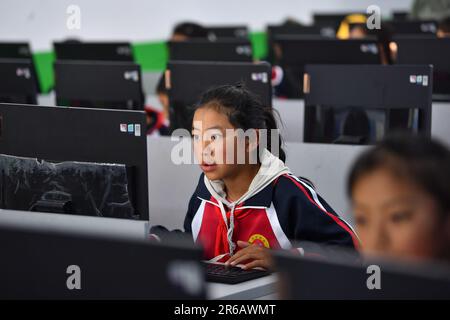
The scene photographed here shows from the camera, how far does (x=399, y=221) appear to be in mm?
974

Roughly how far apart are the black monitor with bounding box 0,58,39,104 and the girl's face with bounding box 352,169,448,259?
259cm

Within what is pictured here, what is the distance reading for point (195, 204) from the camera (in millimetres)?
2254

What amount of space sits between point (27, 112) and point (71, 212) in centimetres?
23

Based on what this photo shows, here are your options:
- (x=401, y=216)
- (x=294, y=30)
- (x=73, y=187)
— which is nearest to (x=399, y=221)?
(x=401, y=216)

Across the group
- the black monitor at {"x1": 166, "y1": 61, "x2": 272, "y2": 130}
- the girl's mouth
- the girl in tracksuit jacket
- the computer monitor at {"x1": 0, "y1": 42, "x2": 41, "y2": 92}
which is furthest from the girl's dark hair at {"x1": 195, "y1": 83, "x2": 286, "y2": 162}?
the computer monitor at {"x1": 0, "y1": 42, "x2": 41, "y2": 92}

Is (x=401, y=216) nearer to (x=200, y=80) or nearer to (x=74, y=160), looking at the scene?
(x=74, y=160)

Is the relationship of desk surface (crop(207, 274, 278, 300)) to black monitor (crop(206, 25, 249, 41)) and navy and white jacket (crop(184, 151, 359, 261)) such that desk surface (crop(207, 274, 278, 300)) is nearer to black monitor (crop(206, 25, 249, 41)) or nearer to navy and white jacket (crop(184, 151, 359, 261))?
navy and white jacket (crop(184, 151, 359, 261))

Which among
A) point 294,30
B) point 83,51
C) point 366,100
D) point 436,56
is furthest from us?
point 294,30

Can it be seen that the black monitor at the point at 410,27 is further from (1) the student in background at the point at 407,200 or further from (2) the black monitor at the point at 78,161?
(1) the student in background at the point at 407,200

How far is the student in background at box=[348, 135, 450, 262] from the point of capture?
96 cm

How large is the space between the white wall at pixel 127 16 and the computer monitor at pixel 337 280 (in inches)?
218

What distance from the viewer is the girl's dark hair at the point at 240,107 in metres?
2.13

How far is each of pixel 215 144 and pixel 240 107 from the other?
0.14 meters
